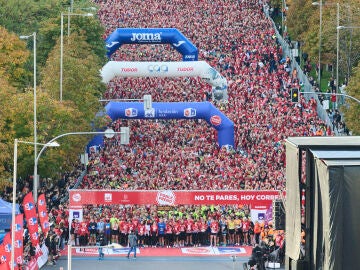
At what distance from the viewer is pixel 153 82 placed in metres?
87.6

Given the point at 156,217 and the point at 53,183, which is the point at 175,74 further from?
the point at 156,217

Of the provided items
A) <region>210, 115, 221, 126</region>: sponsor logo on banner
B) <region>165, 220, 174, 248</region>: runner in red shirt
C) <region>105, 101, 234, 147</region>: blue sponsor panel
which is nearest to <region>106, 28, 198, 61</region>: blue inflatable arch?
<region>105, 101, 234, 147</region>: blue sponsor panel

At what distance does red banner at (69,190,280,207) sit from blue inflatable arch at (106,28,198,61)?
3551 centimetres

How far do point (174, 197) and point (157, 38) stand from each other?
36.9m

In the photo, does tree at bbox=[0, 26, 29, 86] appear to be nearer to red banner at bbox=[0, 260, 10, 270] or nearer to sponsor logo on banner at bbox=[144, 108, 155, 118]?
sponsor logo on banner at bbox=[144, 108, 155, 118]

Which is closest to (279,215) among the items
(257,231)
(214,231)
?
(257,231)

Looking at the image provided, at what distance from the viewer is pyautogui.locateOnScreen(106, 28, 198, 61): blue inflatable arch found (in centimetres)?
8750

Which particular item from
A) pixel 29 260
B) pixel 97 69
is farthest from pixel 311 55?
pixel 29 260

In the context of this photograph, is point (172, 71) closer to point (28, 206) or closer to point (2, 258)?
point (28, 206)

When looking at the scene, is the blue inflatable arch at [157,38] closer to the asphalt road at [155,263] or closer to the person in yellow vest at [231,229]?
the person in yellow vest at [231,229]

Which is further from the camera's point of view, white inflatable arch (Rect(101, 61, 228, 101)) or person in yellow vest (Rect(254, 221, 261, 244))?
white inflatable arch (Rect(101, 61, 228, 101))

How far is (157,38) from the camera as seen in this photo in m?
88.4

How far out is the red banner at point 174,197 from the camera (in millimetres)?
52344

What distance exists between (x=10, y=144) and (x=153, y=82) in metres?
30.8
